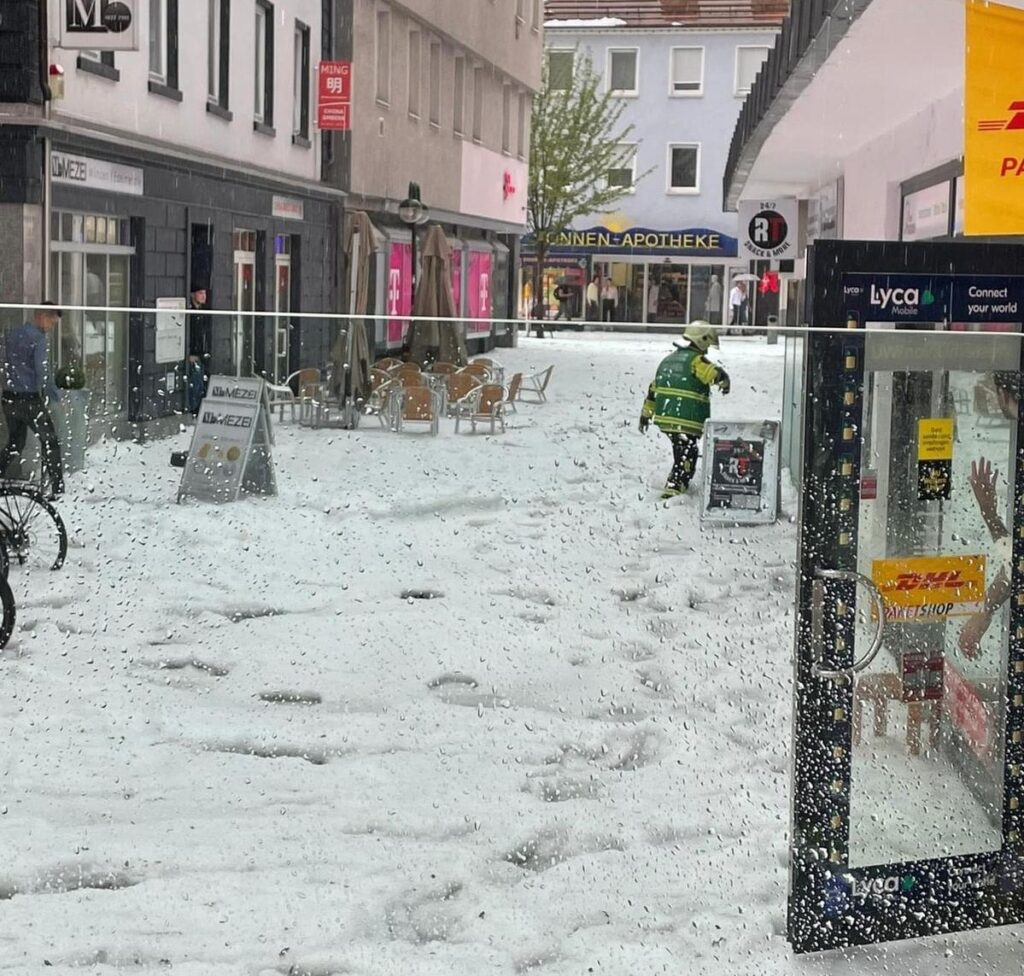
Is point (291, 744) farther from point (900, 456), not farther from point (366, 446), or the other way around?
point (900, 456)

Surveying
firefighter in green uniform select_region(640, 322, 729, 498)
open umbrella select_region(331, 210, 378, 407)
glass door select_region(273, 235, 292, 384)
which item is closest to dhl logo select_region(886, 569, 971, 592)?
firefighter in green uniform select_region(640, 322, 729, 498)

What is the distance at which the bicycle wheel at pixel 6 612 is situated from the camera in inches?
84.5

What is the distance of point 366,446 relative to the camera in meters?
2.20

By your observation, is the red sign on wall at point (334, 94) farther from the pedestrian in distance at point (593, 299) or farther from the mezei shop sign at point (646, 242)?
the pedestrian in distance at point (593, 299)

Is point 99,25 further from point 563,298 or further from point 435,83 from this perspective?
point 563,298

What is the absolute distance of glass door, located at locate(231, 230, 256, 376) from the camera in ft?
7.19

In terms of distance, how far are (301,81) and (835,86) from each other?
5.69 ft

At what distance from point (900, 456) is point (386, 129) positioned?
1.43 metres

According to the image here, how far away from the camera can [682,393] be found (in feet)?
6.91

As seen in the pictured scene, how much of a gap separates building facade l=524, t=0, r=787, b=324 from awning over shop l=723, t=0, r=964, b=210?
0.08 m

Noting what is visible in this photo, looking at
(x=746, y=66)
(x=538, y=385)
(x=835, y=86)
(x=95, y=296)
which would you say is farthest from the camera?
(x=835, y=86)

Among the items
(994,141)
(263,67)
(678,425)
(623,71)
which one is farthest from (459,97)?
(678,425)

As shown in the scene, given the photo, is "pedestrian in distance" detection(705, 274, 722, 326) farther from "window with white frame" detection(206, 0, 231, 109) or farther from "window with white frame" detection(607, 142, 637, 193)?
"window with white frame" detection(206, 0, 231, 109)

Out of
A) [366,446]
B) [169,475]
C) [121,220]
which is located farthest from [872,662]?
[121,220]
